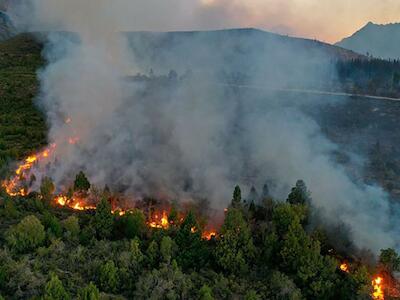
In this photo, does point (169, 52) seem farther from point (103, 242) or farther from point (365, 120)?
point (103, 242)

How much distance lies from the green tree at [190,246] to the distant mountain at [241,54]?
61318 millimetres

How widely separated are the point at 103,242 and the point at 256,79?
7096 centimetres

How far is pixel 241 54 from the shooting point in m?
137

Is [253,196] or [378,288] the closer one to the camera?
[378,288]

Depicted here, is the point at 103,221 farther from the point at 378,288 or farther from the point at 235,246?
the point at 378,288

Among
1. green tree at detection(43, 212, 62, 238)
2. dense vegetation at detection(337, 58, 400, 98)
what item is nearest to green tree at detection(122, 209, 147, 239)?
green tree at detection(43, 212, 62, 238)

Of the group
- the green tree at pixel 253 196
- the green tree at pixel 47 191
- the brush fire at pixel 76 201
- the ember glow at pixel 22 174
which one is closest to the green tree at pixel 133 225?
the brush fire at pixel 76 201

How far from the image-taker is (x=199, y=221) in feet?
127

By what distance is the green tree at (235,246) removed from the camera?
1344 inches

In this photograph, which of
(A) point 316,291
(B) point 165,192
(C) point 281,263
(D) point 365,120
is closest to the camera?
(A) point 316,291

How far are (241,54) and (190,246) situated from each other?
10787 centimetres

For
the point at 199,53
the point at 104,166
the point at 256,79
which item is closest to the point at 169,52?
the point at 199,53

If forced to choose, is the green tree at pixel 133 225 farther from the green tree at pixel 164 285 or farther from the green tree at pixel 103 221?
the green tree at pixel 164 285

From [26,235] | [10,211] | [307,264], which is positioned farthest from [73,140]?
[307,264]
